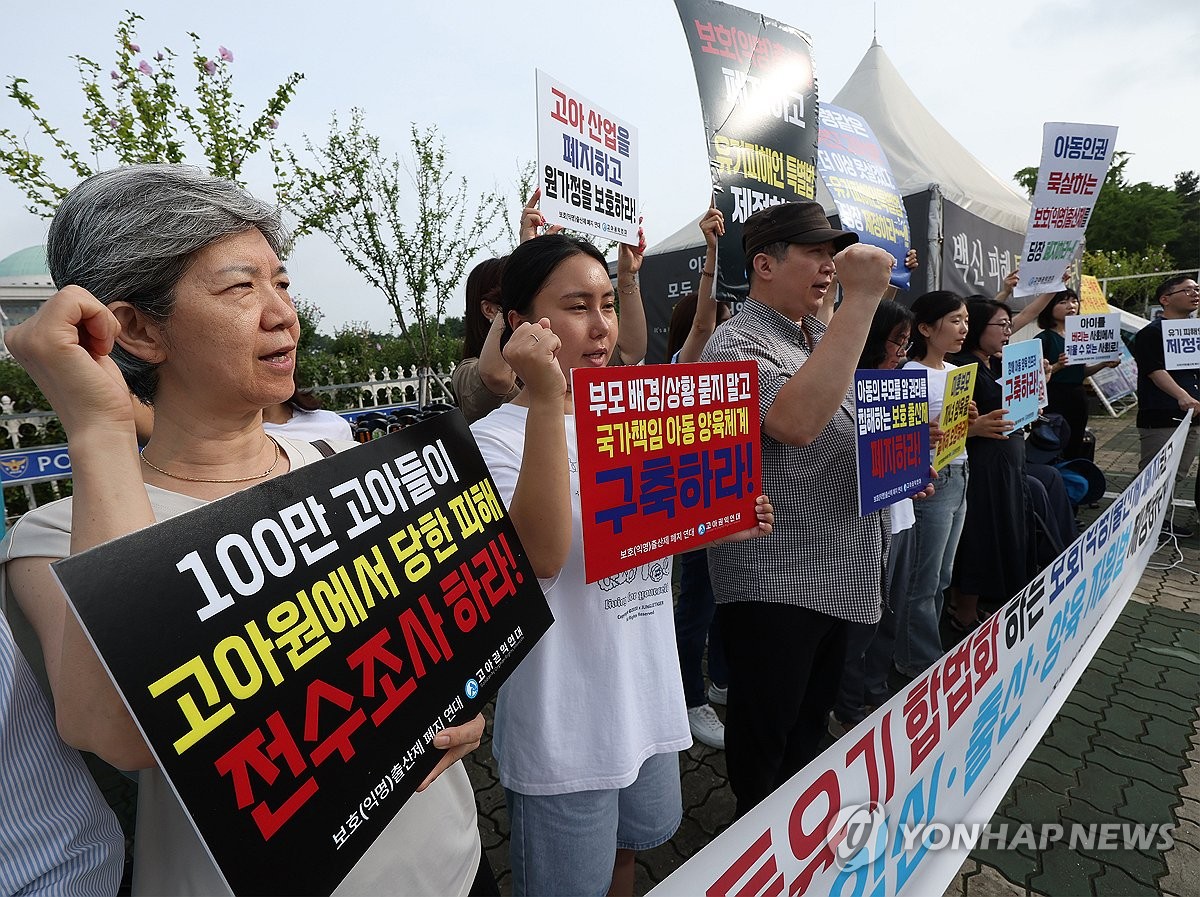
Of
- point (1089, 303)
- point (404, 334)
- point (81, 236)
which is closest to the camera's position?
point (81, 236)

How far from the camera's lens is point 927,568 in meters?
3.07

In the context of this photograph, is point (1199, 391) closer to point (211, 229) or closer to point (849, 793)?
point (849, 793)

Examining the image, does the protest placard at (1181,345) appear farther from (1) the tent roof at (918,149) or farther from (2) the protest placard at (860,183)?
(2) the protest placard at (860,183)

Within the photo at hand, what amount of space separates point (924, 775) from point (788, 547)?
2.03 ft

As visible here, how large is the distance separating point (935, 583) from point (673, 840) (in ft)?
5.84

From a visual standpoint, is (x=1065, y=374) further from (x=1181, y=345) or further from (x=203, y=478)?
(x=203, y=478)

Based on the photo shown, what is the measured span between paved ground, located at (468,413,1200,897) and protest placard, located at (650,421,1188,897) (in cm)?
16

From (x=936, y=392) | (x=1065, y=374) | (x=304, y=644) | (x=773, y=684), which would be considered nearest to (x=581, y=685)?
(x=304, y=644)

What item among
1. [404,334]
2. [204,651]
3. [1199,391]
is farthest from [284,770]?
[404,334]

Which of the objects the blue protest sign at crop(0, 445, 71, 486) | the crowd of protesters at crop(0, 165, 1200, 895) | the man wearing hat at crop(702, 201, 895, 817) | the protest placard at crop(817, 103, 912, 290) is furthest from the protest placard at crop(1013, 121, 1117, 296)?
the blue protest sign at crop(0, 445, 71, 486)

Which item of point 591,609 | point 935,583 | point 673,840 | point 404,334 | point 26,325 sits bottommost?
point 673,840

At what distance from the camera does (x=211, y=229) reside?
85 cm

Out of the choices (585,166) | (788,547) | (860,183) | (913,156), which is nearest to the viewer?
(788,547)

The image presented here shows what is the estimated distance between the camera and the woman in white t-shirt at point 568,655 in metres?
1.16
